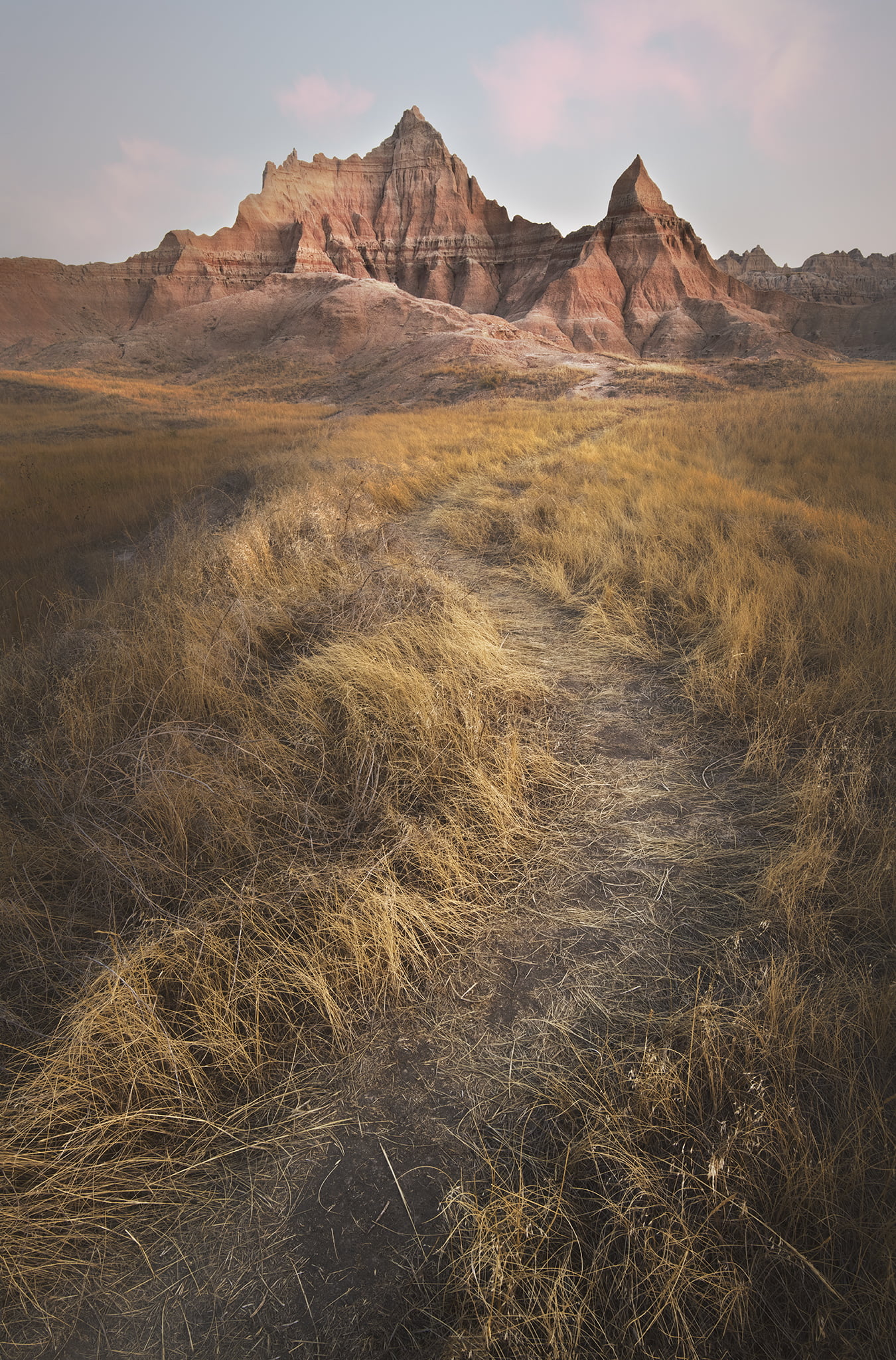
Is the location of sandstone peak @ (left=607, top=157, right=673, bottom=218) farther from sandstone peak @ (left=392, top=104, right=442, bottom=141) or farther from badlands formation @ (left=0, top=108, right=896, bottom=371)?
sandstone peak @ (left=392, top=104, right=442, bottom=141)

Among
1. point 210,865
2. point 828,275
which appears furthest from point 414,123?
point 210,865

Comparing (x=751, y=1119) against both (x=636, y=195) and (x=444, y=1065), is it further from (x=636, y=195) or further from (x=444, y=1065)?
(x=636, y=195)

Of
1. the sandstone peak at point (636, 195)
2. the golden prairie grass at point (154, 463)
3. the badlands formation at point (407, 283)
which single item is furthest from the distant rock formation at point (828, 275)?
the golden prairie grass at point (154, 463)

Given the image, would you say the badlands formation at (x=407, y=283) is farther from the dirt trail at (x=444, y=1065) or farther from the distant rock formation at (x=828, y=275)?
the dirt trail at (x=444, y=1065)

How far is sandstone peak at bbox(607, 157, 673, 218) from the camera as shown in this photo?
5341 centimetres

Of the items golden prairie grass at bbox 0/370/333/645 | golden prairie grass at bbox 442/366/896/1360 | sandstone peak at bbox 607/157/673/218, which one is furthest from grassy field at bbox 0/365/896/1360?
sandstone peak at bbox 607/157/673/218

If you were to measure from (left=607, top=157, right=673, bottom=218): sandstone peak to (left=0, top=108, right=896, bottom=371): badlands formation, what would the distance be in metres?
0.17

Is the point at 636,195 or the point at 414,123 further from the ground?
the point at 414,123

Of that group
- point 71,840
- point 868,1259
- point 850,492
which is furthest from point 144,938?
point 850,492

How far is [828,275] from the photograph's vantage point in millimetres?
81062

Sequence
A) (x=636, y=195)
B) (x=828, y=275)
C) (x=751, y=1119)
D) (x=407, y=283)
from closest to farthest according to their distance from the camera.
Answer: (x=751, y=1119) → (x=636, y=195) → (x=407, y=283) → (x=828, y=275)

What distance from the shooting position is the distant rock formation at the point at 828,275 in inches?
2768

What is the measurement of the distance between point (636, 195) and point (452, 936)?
7039cm

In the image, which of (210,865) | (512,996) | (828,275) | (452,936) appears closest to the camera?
(512,996)
